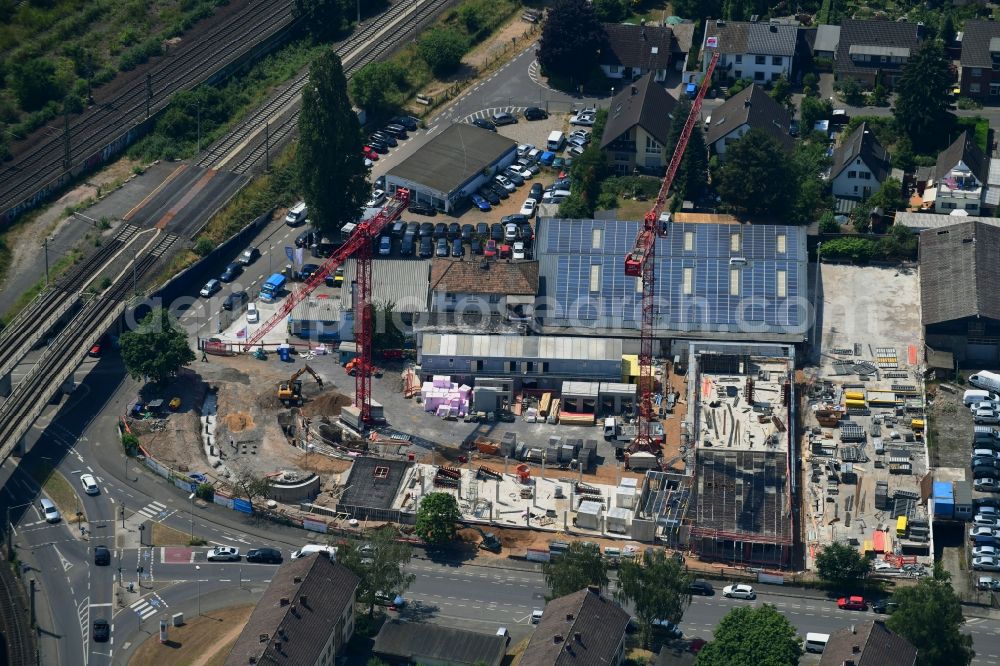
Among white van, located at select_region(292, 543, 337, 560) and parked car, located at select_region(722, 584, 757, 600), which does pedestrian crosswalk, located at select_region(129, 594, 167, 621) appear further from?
parked car, located at select_region(722, 584, 757, 600)

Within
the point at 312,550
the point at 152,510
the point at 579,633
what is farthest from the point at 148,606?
the point at 579,633

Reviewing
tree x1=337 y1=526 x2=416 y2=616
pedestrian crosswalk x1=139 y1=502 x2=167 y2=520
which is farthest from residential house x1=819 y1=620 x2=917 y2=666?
pedestrian crosswalk x1=139 y1=502 x2=167 y2=520

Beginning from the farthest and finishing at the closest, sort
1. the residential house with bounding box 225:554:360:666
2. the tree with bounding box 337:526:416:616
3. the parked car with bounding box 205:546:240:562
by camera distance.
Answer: the parked car with bounding box 205:546:240:562, the tree with bounding box 337:526:416:616, the residential house with bounding box 225:554:360:666

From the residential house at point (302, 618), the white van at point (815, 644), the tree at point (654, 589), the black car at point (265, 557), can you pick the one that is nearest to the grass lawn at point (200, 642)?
the residential house at point (302, 618)

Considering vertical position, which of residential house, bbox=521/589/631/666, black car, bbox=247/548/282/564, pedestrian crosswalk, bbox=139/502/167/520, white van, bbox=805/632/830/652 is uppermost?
residential house, bbox=521/589/631/666

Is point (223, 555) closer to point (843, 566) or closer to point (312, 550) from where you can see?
point (312, 550)

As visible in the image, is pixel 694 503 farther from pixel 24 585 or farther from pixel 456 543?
pixel 24 585
